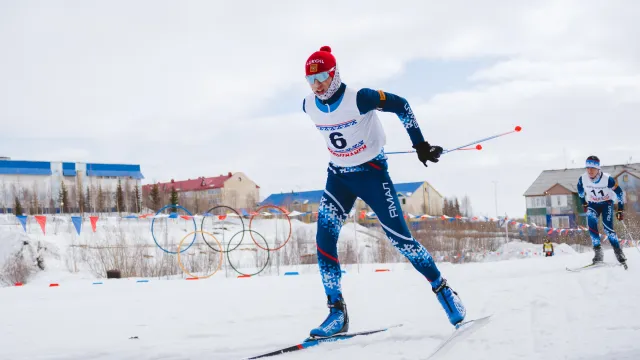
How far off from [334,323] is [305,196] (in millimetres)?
64496

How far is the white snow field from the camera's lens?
3.75 m

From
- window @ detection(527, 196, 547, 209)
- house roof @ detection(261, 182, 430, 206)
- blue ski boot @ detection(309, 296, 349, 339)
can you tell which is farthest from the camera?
house roof @ detection(261, 182, 430, 206)

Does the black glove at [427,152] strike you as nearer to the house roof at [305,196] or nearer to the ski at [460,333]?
the ski at [460,333]

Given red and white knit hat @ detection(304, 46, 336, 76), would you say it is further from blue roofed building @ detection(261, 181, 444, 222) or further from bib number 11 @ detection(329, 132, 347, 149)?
blue roofed building @ detection(261, 181, 444, 222)

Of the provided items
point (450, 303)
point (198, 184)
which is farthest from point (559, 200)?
point (450, 303)

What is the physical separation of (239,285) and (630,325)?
585 centimetres

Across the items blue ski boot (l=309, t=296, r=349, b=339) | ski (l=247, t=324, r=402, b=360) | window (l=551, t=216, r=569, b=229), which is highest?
blue ski boot (l=309, t=296, r=349, b=339)

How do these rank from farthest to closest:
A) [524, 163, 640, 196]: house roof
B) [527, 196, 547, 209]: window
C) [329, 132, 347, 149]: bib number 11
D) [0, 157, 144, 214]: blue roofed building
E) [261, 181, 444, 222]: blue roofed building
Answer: [261, 181, 444, 222]: blue roofed building
[0, 157, 144, 214]: blue roofed building
[527, 196, 547, 209]: window
[524, 163, 640, 196]: house roof
[329, 132, 347, 149]: bib number 11

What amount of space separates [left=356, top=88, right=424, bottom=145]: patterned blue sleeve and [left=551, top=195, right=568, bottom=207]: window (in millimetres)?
50176

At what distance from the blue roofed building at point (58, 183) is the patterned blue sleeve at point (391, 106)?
2246 inches

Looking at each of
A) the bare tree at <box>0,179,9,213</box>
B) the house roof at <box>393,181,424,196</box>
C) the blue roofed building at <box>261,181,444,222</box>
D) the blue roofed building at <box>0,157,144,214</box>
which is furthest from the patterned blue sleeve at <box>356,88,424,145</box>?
the house roof at <box>393,181,424,196</box>

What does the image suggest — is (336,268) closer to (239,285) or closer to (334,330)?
(334,330)

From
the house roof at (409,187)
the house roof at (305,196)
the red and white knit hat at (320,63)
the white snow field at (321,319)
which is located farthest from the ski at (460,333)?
the house roof at (409,187)

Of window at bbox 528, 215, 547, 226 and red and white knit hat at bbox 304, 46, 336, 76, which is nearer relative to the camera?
red and white knit hat at bbox 304, 46, 336, 76
